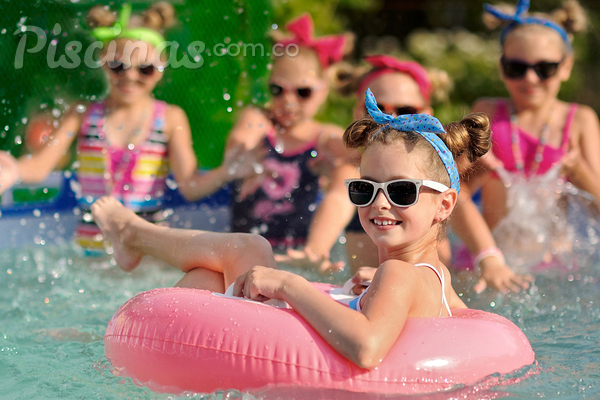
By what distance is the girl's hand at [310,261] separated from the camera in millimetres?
3273

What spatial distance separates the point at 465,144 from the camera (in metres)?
2.31

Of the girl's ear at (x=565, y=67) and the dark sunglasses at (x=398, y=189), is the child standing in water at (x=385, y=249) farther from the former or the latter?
the girl's ear at (x=565, y=67)

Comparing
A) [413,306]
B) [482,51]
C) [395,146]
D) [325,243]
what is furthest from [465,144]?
[482,51]

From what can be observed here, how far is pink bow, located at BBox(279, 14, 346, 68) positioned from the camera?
416cm

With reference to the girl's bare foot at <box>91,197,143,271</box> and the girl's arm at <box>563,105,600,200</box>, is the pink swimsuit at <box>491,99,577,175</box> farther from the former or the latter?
the girl's bare foot at <box>91,197,143,271</box>

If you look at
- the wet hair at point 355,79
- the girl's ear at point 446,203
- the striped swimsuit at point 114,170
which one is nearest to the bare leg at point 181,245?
the girl's ear at point 446,203

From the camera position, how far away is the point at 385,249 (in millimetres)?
2277

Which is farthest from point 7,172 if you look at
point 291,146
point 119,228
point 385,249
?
point 385,249

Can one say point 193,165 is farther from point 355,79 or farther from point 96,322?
point 96,322

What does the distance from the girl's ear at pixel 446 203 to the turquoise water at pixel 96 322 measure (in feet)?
1.81

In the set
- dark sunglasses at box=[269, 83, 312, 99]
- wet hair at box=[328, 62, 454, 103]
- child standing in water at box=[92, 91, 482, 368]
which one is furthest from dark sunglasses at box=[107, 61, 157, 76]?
child standing in water at box=[92, 91, 482, 368]

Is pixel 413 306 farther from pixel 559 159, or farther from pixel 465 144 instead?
pixel 559 159

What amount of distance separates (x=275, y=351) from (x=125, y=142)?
8.57ft

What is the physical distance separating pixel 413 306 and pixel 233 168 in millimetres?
2142
